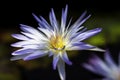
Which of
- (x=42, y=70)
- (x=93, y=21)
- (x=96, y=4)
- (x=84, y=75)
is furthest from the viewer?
(x=96, y=4)

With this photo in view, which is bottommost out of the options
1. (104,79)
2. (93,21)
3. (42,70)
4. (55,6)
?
(104,79)

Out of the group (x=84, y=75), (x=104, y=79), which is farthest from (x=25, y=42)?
(x=84, y=75)

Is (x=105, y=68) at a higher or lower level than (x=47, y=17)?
lower

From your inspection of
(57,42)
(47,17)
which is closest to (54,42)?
(57,42)

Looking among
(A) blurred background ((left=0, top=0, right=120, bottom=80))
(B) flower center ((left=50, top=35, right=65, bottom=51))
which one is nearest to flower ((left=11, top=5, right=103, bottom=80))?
(B) flower center ((left=50, top=35, right=65, bottom=51))

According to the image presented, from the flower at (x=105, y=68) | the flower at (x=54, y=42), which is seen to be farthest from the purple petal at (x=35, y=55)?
the flower at (x=105, y=68)

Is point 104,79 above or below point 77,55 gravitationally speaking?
below

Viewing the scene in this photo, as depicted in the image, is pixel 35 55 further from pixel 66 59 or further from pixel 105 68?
pixel 105 68

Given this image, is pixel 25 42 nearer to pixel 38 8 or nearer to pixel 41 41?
pixel 41 41
